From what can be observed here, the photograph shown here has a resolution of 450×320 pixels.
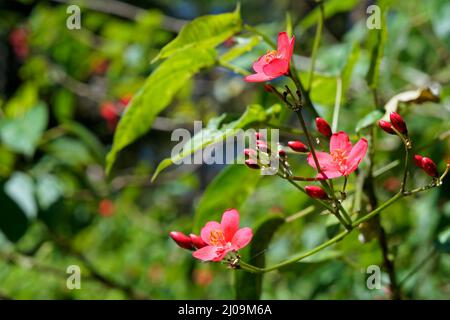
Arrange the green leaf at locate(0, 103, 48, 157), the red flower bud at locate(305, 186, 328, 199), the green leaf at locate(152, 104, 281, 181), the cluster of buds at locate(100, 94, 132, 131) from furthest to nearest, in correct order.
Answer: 1. the cluster of buds at locate(100, 94, 132, 131)
2. the green leaf at locate(0, 103, 48, 157)
3. the green leaf at locate(152, 104, 281, 181)
4. the red flower bud at locate(305, 186, 328, 199)

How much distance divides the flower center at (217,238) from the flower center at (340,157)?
0.18 meters

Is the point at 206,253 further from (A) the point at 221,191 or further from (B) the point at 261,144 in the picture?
(A) the point at 221,191

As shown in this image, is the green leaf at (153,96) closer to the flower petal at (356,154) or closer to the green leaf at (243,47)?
the green leaf at (243,47)

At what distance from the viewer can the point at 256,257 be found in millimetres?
962

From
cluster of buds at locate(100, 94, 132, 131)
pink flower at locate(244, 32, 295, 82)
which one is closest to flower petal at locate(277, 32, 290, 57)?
pink flower at locate(244, 32, 295, 82)

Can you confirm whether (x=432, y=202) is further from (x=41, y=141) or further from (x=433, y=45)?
(x=41, y=141)

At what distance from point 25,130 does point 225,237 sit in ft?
4.25

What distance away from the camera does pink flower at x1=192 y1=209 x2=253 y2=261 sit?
2.39 feet

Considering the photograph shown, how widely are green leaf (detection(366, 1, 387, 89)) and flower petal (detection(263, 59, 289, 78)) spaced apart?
29cm

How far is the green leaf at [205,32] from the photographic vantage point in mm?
937

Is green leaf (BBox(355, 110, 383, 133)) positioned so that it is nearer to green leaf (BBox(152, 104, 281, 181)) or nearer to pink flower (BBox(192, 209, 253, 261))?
green leaf (BBox(152, 104, 281, 181))
